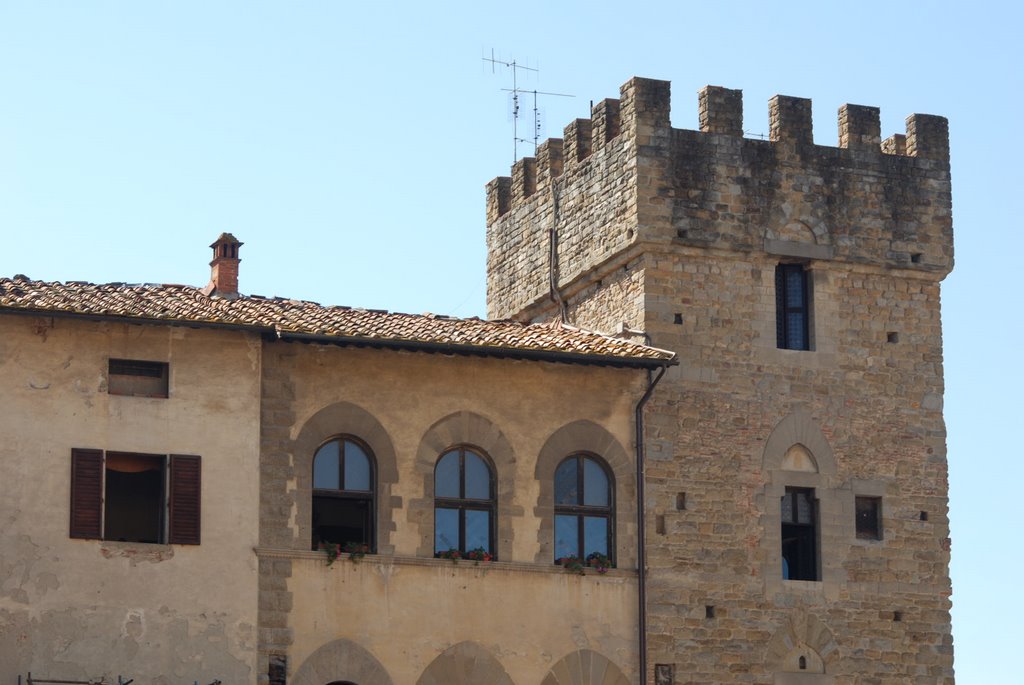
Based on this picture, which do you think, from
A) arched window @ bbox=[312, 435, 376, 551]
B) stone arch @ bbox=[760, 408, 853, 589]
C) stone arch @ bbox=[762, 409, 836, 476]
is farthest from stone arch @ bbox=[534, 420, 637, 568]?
arched window @ bbox=[312, 435, 376, 551]

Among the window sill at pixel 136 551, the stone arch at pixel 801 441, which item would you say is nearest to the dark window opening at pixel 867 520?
the stone arch at pixel 801 441

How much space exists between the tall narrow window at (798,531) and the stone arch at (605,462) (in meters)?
2.46

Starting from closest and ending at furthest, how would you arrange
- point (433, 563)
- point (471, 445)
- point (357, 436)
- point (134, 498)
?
point (134, 498), point (433, 563), point (357, 436), point (471, 445)

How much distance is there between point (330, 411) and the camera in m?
29.8

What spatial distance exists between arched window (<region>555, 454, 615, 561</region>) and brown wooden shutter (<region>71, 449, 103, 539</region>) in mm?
6311

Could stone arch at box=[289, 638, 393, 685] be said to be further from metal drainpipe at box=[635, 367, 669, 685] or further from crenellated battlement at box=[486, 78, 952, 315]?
crenellated battlement at box=[486, 78, 952, 315]

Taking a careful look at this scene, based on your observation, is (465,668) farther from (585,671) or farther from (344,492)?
(344,492)

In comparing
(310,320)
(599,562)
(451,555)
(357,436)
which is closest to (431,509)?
(451,555)

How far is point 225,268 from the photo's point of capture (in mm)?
31375

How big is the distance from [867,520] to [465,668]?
6525 millimetres

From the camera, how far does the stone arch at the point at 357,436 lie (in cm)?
2938

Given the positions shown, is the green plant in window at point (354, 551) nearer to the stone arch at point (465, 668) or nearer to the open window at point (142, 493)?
the stone arch at point (465, 668)

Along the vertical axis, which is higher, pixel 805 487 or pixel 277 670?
pixel 805 487

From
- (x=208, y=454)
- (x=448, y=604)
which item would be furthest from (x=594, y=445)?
(x=208, y=454)
